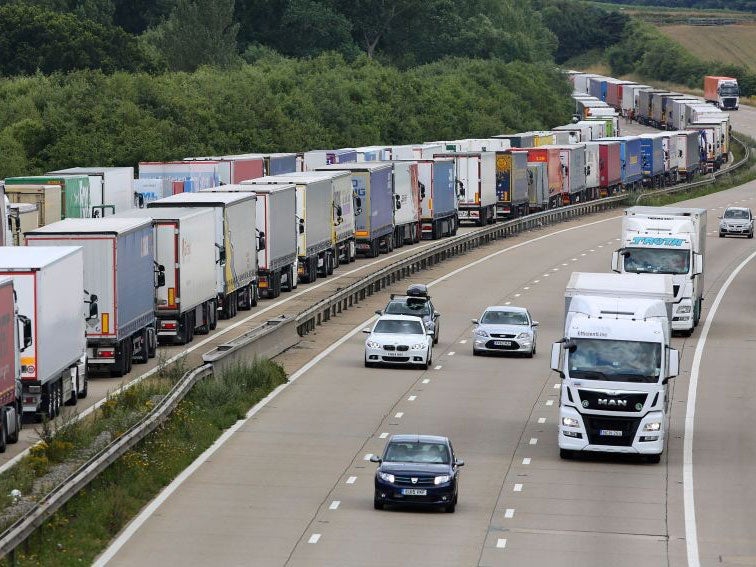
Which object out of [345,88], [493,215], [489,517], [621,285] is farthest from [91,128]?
[489,517]

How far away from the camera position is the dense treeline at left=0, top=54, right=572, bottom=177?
9375 cm

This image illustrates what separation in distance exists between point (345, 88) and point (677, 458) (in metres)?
106

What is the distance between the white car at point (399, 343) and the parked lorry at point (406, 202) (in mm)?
31047

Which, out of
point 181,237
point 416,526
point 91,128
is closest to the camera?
point 416,526

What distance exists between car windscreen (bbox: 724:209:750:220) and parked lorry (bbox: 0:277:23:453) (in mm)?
63519

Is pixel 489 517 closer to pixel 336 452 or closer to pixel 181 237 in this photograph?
pixel 336 452

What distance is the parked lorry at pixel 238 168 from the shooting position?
77.2m

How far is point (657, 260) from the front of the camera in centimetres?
5444

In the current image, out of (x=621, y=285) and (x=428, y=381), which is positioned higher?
(x=621, y=285)

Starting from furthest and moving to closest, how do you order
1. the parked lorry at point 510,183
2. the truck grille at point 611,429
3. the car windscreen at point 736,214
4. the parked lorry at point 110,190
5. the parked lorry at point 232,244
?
Result: the parked lorry at point 510,183
the car windscreen at point 736,214
the parked lorry at point 110,190
the parked lorry at point 232,244
the truck grille at point 611,429

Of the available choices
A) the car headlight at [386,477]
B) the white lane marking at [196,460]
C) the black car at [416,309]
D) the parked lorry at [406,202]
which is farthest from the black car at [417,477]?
the parked lorry at [406,202]

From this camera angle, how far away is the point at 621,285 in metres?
38.6

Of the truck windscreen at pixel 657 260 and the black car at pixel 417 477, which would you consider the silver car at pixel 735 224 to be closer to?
the truck windscreen at pixel 657 260

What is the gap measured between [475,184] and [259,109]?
92.4 ft
